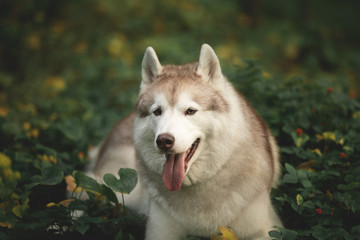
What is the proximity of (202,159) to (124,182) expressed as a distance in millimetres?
712

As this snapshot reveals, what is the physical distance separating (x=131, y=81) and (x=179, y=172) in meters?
5.55

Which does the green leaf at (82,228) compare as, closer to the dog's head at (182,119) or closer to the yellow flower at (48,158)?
the dog's head at (182,119)

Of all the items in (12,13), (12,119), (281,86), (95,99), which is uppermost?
(12,13)

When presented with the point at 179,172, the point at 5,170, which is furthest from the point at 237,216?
the point at 5,170

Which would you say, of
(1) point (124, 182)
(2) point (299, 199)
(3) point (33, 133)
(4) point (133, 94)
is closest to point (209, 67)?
(1) point (124, 182)

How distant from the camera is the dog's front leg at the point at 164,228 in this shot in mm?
2975

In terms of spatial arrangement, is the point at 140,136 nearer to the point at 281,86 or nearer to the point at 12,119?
the point at 281,86

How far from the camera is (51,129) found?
4.67 metres

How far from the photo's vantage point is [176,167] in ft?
9.08

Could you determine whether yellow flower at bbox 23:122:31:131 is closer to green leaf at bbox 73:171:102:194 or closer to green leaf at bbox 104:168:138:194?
green leaf at bbox 73:171:102:194

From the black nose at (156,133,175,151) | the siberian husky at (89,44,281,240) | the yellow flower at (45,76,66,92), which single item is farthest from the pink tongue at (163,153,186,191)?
the yellow flower at (45,76,66,92)

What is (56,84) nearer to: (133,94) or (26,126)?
(133,94)

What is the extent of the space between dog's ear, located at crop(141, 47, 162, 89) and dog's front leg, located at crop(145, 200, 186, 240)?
125 centimetres

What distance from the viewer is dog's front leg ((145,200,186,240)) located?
2.97 m
